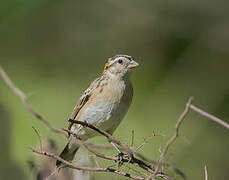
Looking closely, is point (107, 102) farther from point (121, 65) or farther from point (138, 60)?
point (138, 60)

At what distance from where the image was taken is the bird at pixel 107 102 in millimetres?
4336

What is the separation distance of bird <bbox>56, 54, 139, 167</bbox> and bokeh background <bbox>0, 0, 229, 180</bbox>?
549 mm

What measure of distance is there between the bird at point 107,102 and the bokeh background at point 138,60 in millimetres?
549

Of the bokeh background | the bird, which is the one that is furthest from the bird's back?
the bokeh background

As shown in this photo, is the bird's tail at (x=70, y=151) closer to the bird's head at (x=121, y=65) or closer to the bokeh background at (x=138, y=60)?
the bokeh background at (x=138, y=60)

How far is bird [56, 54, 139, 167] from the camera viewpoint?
171 inches

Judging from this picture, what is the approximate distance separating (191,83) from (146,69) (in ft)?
1.87

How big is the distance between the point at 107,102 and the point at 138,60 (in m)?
2.13

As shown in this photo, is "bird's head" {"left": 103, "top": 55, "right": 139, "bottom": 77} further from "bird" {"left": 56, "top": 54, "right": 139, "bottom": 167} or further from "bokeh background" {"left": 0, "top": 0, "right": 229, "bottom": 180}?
"bokeh background" {"left": 0, "top": 0, "right": 229, "bottom": 180}

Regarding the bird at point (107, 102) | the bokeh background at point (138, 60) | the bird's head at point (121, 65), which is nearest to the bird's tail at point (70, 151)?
the bird at point (107, 102)

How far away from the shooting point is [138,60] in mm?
6457

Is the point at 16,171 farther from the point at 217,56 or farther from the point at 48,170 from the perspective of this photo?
the point at 217,56

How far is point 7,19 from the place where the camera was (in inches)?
251

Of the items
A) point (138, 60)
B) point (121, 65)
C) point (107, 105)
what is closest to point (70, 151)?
point (107, 105)
